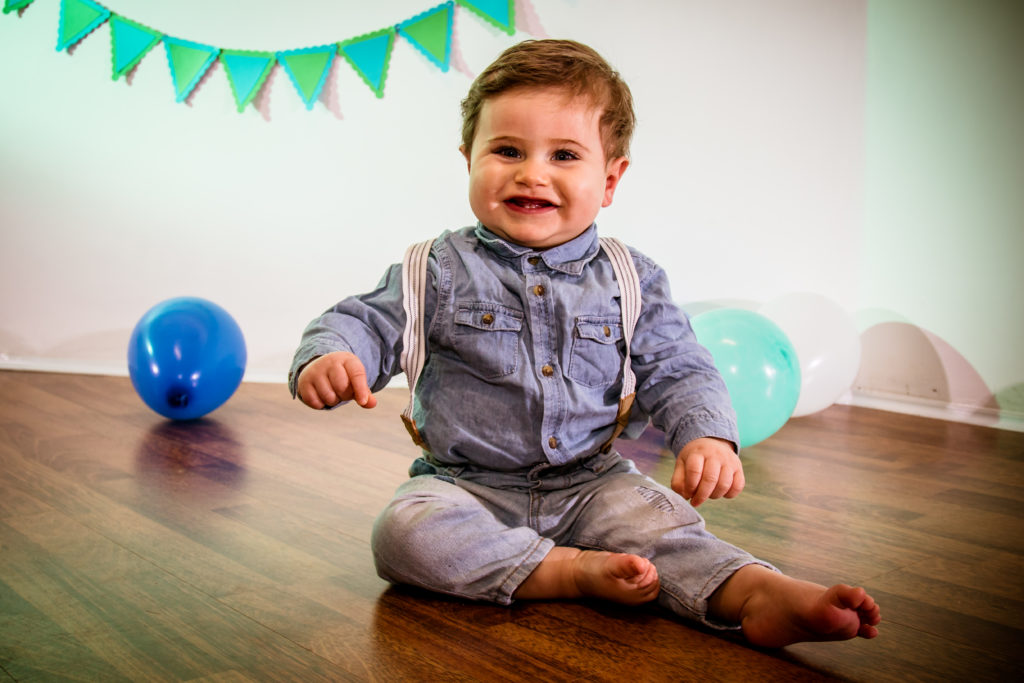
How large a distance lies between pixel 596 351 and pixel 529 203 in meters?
0.20

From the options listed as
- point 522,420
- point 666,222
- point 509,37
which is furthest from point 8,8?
point 522,420

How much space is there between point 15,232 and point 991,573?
298cm

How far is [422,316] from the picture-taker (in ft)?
3.46

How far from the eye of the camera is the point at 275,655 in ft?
2.56

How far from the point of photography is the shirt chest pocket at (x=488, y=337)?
3.38 ft

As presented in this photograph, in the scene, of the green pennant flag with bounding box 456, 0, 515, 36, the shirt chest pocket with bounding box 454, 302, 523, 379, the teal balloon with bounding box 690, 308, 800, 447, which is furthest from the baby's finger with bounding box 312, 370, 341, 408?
the green pennant flag with bounding box 456, 0, 515, 36

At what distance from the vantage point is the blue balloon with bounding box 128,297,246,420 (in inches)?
77.3

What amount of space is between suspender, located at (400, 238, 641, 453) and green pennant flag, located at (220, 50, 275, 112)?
2014mm

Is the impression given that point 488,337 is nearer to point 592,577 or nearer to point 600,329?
point 600,329

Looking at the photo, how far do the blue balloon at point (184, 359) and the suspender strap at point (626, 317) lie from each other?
1.22 m

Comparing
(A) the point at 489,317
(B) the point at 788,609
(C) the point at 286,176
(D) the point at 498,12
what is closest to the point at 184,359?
(C) the point at 286,176

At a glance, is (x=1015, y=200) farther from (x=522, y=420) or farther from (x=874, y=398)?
(x=522, y=420)

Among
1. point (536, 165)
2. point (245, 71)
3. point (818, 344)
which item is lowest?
point (818, 344)

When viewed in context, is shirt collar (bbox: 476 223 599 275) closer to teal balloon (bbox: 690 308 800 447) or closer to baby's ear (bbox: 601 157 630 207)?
baby's ear (bbox: 601 157 630 207)
